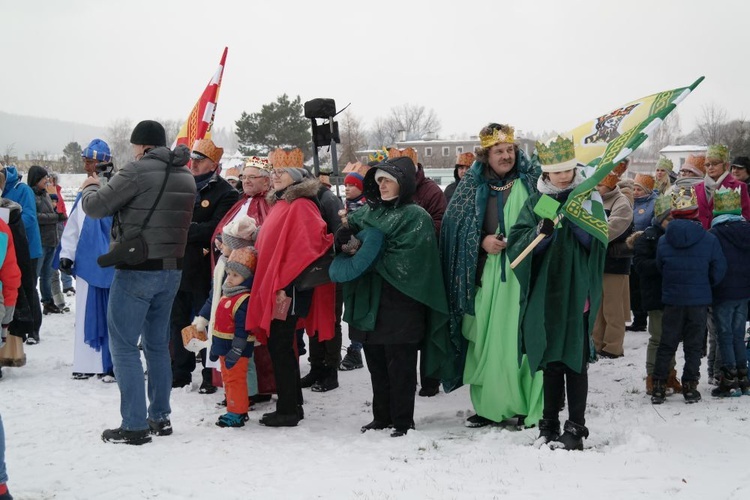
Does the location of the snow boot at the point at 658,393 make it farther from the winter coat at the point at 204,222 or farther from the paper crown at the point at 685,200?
the winter coat at the point at 204,222

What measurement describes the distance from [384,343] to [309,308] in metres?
0.87

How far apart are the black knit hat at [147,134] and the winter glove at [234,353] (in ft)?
5.56

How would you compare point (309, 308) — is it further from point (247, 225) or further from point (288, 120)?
point (288, 120)

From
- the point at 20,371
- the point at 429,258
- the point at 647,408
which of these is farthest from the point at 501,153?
the point at 20,371

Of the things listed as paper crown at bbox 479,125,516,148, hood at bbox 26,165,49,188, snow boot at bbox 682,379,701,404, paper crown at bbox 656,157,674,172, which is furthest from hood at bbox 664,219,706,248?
hood at bbox 26,165,49,188

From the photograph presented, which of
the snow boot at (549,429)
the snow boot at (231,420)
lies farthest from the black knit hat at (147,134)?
the snow boot at (549,429)

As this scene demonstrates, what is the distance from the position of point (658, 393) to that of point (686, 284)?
1.04 m

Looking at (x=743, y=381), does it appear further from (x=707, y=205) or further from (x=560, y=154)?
(x=560, y=154)

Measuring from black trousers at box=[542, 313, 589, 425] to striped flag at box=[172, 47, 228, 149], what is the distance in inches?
195

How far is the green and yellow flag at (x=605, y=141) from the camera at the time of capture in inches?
182

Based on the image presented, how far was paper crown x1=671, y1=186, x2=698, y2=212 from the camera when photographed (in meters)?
6.62

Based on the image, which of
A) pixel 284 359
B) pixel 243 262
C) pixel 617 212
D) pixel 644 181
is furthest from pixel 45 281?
pixel 644 181

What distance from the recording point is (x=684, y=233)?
260 inches

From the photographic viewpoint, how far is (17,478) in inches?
186
